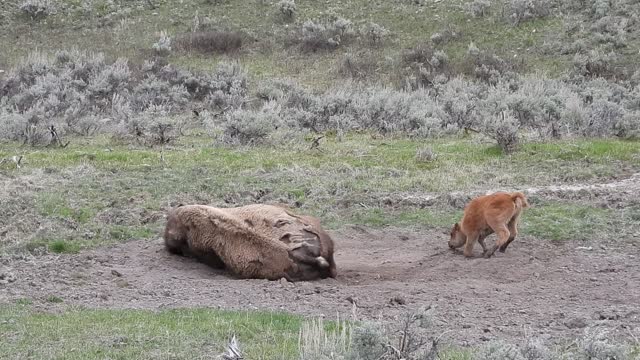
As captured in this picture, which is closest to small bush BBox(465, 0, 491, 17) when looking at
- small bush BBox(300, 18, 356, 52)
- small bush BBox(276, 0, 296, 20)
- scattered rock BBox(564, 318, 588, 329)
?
small bush BBox(300, 18, 356, 52)

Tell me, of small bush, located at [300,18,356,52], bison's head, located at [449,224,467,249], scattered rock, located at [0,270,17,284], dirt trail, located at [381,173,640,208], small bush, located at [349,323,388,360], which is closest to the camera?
small bush, located at [349,323,388,360]

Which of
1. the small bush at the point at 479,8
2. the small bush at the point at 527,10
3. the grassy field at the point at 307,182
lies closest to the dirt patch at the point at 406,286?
the grassy field at the point at 307,182

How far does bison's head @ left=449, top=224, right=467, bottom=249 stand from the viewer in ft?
33.3

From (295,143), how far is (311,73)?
12.1m

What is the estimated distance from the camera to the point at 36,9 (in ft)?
113

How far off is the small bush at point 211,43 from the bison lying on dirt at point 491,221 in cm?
2258

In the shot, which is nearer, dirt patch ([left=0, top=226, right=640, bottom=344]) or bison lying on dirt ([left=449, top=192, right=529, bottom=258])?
dirt patch ([left=0, top=226, right=640, bottom=344])

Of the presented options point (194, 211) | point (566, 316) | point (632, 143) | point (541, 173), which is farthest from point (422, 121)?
point (566, 316)

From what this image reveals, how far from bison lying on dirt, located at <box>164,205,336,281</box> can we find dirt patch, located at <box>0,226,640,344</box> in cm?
21

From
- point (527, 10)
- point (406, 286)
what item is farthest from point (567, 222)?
point (527, 10)

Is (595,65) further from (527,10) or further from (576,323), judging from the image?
(576,323)

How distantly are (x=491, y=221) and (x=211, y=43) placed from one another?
23474 mm

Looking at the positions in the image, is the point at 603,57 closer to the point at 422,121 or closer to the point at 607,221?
the point at 422,121

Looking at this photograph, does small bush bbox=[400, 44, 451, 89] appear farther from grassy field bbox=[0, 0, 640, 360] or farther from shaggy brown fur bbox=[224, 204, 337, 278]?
shaggy brown fur bbox=[224, 204, 337, 278]
